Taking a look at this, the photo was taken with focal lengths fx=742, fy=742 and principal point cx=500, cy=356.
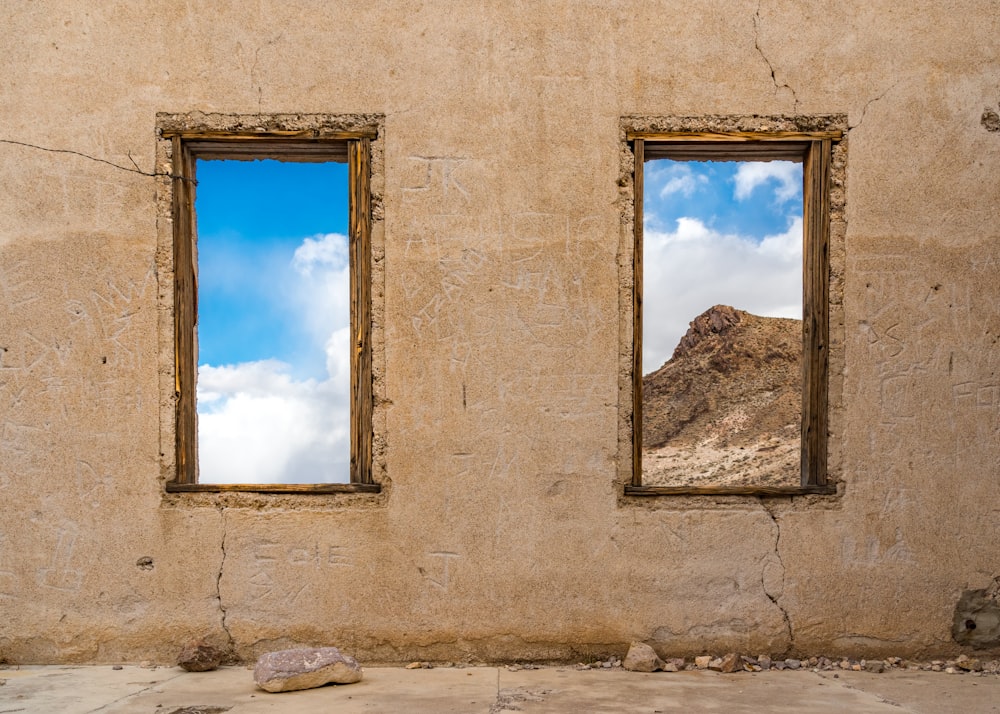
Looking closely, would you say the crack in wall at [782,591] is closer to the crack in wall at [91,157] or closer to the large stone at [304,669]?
the large stone at [304,669]

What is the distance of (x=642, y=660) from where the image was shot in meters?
3.43

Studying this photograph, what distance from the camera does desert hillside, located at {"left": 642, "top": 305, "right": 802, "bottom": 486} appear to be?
29.1 feet

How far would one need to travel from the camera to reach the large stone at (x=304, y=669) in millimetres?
3145

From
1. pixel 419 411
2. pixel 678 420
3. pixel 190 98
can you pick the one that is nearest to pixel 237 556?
pixel 419 411

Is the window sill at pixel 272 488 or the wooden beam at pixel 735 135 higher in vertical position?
the wooden beam at pixel 735 135

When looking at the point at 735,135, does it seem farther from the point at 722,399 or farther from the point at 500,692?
the point at 722,399

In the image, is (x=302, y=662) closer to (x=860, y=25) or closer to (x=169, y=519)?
(x=169, y=519)

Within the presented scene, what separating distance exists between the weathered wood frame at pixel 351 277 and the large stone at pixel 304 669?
738mm

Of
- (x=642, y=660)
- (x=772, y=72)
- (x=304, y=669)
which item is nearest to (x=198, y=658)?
(x=304, y=669)

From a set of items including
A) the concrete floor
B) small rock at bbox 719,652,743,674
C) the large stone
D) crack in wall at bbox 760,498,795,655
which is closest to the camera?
the concrete floor

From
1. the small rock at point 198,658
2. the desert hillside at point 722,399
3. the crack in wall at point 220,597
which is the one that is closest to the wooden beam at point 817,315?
the crack in wall at point 220,597

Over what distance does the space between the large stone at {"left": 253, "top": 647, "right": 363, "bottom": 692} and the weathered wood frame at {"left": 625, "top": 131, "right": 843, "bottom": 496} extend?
1.51 meters

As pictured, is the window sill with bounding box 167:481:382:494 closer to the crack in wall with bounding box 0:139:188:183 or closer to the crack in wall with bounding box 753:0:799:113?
the crack in wall with bounding box 0:139:188:183

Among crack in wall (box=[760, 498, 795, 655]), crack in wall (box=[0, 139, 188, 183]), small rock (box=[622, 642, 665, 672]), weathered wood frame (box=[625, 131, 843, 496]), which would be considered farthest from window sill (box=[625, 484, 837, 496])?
crack in wall (box=[0, 139, 188, 183])
